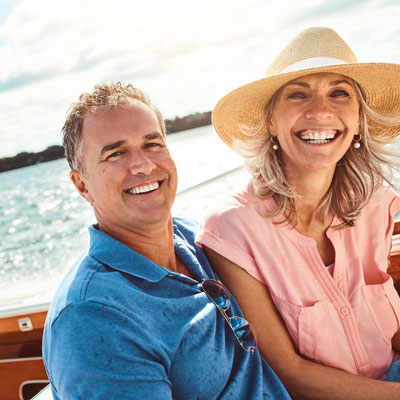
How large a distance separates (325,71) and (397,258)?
1.22 m

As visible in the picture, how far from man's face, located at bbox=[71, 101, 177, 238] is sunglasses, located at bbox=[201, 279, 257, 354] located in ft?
0.85

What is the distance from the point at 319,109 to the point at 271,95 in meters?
0.23

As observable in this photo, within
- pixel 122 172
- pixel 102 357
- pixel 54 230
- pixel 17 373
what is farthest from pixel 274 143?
pixel 54 230

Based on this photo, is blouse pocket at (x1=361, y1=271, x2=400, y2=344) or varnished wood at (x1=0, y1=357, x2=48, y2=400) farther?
varnished wood at (x1=0, y1=357, x2=48, y2=400)

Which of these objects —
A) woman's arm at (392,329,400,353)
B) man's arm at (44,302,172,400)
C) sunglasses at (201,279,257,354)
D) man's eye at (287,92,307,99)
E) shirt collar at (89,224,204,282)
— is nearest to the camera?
man's arm at (44,302,172,400)

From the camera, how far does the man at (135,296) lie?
0.88 m

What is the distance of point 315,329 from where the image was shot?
4.63 feet

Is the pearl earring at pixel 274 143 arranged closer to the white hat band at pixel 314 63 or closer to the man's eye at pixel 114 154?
the white hat band at pixel 314 63

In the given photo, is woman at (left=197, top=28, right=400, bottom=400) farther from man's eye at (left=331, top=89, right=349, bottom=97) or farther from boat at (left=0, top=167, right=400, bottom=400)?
boat at (left=0, top=167, right=400, bottom=400)

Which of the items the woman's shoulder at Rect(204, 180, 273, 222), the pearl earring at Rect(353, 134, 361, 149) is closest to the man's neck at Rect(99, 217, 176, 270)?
the woman's shoulder at Rect(204, 180, 273, 222)

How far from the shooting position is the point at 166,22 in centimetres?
1116

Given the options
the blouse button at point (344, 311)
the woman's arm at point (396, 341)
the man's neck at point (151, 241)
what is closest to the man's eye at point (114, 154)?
the man's neck at point (151, 241)

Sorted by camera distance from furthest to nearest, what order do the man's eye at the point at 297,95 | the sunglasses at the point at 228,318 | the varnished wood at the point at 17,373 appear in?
the varnished wood at the point at 17,373 < the man's eye at the point at 297,95 < the sunglasses at the point at 228,318

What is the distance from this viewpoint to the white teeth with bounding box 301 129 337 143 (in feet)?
4.71
